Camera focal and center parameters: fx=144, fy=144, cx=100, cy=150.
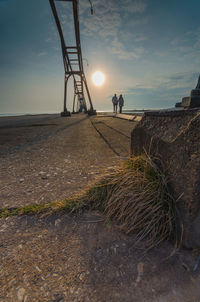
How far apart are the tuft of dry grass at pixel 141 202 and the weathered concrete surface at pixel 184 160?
0.26ft

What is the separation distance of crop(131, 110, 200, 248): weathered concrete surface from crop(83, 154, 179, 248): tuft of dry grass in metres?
0.08

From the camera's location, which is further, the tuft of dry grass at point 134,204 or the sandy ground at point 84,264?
the tuft of dry grass at point 134,204

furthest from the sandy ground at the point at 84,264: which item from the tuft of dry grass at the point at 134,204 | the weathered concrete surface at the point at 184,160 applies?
the weathered concrete surface at the point at 184,160

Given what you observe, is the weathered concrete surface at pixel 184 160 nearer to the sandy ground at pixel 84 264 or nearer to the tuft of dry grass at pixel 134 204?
the tuft of dry grass at pixel 134 204

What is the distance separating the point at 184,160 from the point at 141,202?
36 cm

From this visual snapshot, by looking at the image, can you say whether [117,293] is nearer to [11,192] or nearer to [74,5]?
[11,192]

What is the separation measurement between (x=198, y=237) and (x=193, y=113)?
2.21ft

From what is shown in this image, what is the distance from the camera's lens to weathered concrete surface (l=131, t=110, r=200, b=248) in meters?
0.72

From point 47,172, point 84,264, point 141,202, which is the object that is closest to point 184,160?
point 141,202

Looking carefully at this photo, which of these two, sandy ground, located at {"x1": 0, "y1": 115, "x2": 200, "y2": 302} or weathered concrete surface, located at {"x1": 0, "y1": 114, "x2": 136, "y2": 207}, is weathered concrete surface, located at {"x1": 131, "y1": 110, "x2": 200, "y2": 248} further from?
weathered concrete surface, located at {"x1": 0, "y1": 114, "x2": 136, "y2": 207}

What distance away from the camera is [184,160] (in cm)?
77

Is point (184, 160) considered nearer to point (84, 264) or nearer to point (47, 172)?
point (84, 264)

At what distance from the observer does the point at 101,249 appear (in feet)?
2.56

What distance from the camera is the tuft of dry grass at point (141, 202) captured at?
2.72 ft
